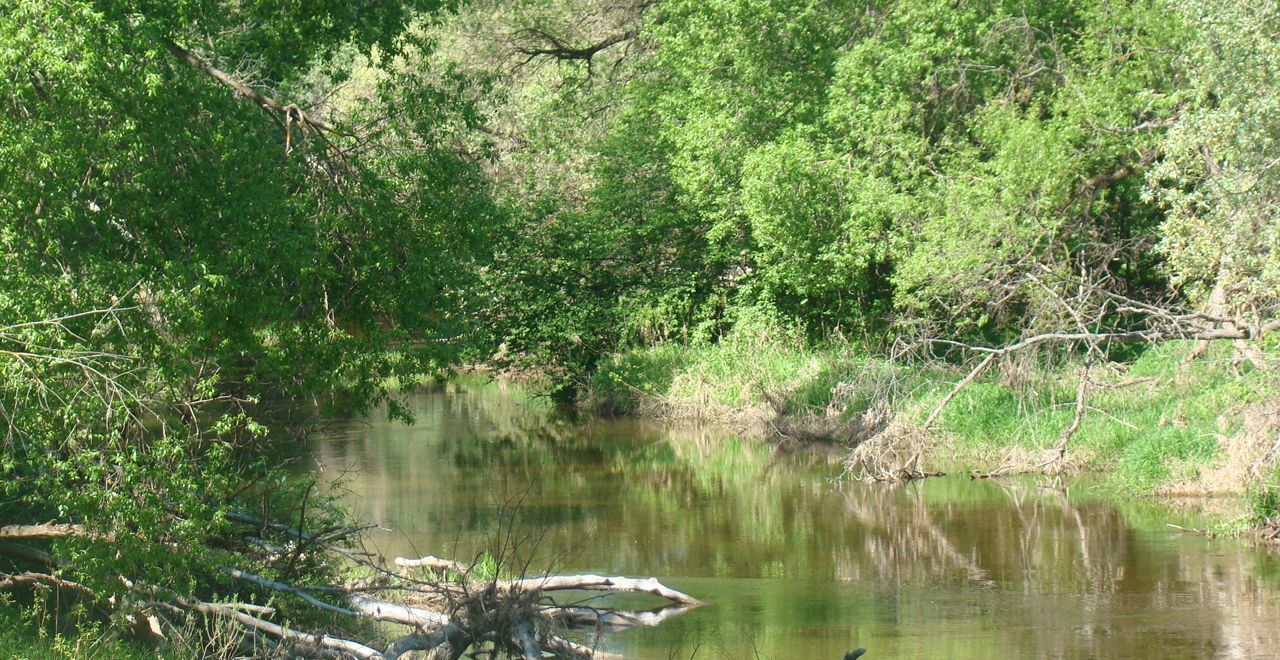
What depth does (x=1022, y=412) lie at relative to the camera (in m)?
20.3

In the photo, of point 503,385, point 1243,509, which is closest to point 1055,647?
point 1243,509

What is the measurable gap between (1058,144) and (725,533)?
8.80 meters

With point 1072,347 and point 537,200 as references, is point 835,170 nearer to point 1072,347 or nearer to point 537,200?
point 537,200

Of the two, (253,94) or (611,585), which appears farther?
(253,94)

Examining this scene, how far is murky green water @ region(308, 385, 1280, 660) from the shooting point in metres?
11.9

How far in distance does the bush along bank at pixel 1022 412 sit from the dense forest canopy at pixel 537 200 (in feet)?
2.77

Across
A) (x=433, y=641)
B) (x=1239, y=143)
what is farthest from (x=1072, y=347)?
(x=433, y=641)

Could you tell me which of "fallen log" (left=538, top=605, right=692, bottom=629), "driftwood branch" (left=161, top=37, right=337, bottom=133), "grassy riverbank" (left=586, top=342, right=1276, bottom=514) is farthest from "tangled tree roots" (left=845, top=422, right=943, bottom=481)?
"driftwood branch" (left=161, top=37, right=337, bottom=133)

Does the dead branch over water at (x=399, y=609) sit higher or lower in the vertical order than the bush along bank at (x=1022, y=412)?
lower

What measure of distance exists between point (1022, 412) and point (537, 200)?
11892mm

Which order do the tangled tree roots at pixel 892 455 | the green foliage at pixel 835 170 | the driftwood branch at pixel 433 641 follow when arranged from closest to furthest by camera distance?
the driftwood branch at pixel 433 641
the tangled tree roots at pixel 892 455
the green foliage at pixel 835 170

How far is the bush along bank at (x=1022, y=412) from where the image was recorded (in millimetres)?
16047

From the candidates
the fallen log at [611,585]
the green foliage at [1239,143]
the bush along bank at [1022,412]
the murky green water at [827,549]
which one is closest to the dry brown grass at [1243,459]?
the bush along bank at [1022,412]

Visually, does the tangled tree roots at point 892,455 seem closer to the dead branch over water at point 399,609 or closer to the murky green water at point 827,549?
the murky green water at point 827,549
